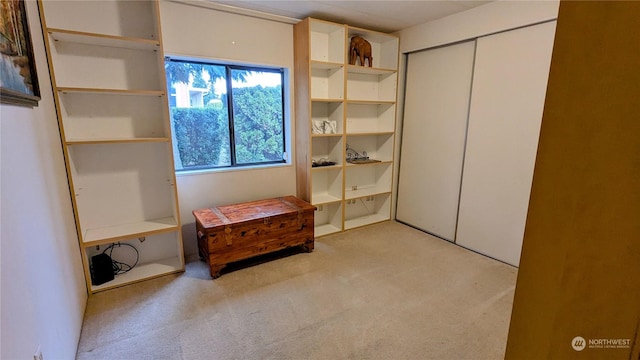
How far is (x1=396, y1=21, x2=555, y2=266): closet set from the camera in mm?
2609

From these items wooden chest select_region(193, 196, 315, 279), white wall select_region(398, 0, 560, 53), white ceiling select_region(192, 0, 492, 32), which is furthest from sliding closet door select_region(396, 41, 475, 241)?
wooden chest select_region(193, 196, 315, 279)

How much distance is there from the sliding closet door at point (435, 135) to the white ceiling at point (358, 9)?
425mm

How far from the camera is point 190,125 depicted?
291 centimetres

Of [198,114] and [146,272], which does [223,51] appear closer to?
[198,114]

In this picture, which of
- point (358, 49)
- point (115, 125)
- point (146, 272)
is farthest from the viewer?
point (358, 49)

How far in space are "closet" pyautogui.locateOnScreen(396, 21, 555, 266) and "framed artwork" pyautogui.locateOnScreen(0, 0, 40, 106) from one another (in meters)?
3.37

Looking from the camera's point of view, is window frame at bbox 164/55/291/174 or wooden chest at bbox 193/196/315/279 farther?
window frame at bbox 164/55/291/174

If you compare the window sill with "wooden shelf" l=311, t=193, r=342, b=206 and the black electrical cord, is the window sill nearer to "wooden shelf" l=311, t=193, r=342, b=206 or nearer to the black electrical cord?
"wooden shelf" l=311, t=193, r=342, b=206

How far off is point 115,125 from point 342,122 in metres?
2.18

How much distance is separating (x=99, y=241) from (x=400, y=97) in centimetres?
348

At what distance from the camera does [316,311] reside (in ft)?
7.10

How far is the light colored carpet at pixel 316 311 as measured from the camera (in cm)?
181

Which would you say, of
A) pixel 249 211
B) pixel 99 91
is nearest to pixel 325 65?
pixel 249 211

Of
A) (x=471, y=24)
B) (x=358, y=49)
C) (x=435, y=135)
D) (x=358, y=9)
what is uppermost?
(x=358, y=9)
